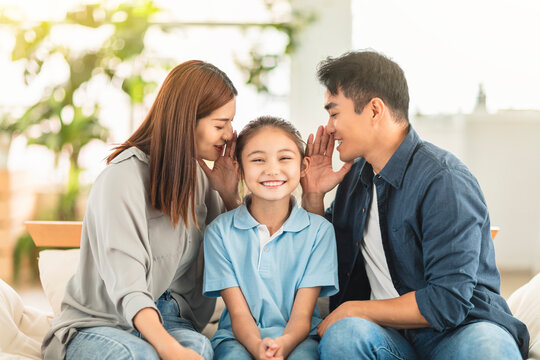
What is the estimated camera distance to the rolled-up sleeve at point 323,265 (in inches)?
61.1

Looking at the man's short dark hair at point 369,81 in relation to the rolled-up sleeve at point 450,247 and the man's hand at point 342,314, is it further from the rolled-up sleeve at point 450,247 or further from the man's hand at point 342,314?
the man's hand at point 342,314

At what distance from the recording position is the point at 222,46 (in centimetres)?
400

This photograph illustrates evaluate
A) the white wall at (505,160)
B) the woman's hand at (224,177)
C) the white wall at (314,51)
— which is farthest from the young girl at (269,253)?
the white wall at (505,160)

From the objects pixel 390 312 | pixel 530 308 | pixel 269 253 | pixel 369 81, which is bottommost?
pixel 530 308

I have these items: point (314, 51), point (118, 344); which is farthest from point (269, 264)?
point (314, 51)

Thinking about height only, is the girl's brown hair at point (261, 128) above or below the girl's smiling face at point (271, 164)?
above

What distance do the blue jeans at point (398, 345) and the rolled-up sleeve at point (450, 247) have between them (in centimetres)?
4

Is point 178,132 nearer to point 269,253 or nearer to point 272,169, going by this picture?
point 272,169

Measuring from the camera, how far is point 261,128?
1.66 m

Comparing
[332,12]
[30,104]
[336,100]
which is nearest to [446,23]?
[332,12]

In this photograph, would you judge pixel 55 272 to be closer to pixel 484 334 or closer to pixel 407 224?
pixel 407 224

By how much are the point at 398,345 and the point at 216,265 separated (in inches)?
20.5

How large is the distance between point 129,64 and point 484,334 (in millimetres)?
3079

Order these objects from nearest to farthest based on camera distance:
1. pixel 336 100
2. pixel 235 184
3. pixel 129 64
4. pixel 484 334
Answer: pixel 484 334 → pixel 336 100 → pixel 235 184 → pixel 129 64
